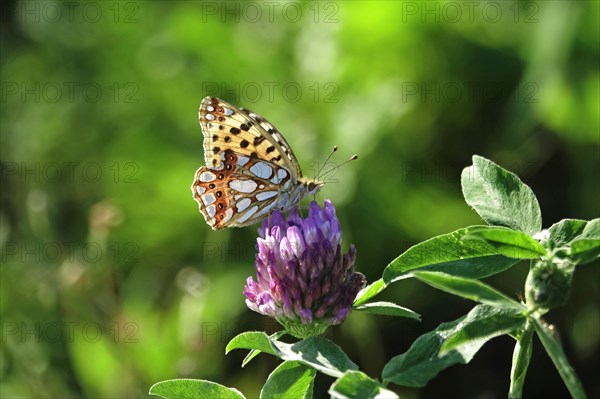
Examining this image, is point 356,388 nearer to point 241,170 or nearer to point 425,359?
point 425,359

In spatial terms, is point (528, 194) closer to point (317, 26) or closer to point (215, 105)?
point (215, 105)

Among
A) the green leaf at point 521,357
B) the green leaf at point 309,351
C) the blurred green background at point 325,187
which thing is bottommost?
the blurred green background at point 325,187

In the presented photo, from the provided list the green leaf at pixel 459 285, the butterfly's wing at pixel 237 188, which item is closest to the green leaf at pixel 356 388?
the green leaf at pixel 459 285

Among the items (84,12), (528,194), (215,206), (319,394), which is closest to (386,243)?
(319,394)

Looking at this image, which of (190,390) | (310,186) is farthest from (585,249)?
(310,186)

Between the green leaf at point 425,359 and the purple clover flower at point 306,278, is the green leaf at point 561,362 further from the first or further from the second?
the purple clover flower at point 306,278

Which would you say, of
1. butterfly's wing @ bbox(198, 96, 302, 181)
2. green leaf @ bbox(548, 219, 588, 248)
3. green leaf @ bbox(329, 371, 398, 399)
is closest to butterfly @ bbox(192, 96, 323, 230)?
butterfly's wing @ bbox(198, 96, 302, 181)
